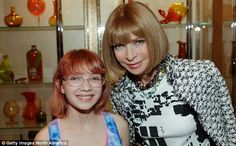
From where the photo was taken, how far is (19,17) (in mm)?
2783

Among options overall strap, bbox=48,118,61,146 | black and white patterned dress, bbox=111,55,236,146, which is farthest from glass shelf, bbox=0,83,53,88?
overall strap, bbox=48,118,61,146

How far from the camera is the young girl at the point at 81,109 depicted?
3.95 ft

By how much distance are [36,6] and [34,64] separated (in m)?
0.49

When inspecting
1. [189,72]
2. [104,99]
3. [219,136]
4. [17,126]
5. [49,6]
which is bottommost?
[17,126]

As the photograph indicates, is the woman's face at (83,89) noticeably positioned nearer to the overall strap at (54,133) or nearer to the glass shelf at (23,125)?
the overall strap at (54,133)

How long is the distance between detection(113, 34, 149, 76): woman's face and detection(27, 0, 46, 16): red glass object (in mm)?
1642

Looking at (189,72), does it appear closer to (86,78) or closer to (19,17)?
(86,78)

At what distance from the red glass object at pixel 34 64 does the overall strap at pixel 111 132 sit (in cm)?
157

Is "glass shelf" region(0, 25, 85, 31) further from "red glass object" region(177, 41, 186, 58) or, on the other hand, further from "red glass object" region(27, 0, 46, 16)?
"red glass object" region(177, 41, 186, 58)

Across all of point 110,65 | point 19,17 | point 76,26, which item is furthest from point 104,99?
point 19,17

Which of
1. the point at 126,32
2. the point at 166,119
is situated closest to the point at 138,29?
the point at 126,32

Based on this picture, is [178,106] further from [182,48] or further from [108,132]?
[182,48]

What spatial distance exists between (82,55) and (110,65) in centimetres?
25

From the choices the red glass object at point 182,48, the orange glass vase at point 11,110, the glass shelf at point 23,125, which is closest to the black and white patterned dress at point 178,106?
the red glass object at point 182,48
